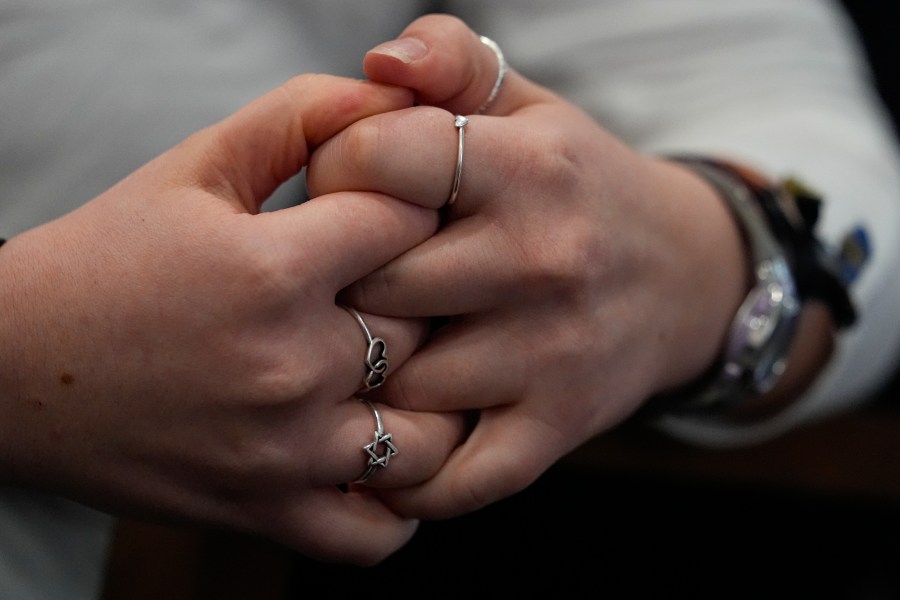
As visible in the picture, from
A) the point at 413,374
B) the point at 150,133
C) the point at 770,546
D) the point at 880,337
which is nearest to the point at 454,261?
the point at 413,374

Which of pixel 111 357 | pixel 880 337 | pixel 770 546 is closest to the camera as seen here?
pixel 111 357

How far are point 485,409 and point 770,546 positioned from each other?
56 cm

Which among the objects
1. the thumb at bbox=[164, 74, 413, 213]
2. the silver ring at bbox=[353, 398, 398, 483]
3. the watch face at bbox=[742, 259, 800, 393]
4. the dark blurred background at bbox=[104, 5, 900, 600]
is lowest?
the dark blurred background at bbox=[104, 5, 900, 600]

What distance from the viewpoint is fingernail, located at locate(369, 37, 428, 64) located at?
0.37 metres

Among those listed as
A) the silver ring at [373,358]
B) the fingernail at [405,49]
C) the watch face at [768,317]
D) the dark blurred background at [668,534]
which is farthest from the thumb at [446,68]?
the dark blurred background at [668,534]

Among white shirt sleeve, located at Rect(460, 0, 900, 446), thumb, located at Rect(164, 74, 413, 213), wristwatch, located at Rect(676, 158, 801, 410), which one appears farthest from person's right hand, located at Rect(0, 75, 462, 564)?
white shirt sleeve, located at Rect(460, 0, 900, 446)

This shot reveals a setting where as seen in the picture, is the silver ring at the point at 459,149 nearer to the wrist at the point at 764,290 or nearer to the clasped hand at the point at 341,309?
the clasped hand at the point at 341,309

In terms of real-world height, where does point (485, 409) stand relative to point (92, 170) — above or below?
below

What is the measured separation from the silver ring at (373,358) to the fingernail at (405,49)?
0.12 metres

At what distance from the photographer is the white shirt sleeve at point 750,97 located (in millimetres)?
659

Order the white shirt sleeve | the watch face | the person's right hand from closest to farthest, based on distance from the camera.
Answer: the person's right hand
the watch face
the white shirt sleeve

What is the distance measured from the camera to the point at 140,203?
34cm

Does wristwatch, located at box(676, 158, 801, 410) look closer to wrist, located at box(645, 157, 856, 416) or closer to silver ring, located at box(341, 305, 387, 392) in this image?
wrist, located at box(645, 157, 856, 416)

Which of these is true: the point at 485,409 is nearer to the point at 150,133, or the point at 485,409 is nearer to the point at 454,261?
the point at 454,261
